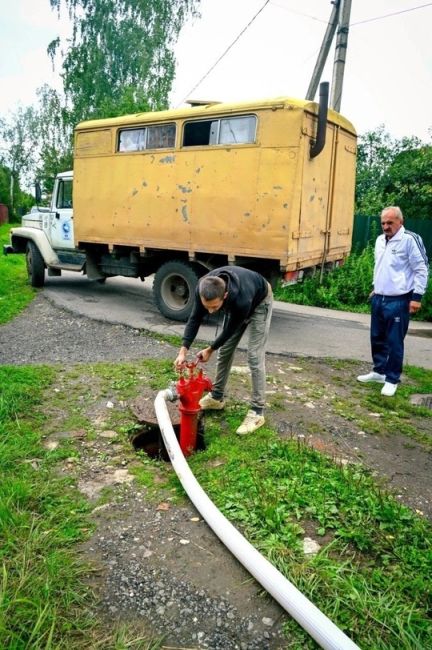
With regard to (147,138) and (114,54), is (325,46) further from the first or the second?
(114,54)

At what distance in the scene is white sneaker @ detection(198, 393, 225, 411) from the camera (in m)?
3.86

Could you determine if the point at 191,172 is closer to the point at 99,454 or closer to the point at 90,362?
the point at 90,362

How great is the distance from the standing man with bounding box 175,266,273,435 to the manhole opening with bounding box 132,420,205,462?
31cm

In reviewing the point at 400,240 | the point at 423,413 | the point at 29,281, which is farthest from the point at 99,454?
the point at 29,281

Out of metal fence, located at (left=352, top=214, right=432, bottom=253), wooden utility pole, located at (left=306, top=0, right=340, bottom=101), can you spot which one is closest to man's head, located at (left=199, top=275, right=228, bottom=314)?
wooden utility pole, located at (left=306, top=0, right=340, bottom=101)

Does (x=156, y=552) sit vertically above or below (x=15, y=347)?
below

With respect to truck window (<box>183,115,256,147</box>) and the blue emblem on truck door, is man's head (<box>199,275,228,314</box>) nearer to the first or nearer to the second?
truck window (<box>183,115,256,147</box>)

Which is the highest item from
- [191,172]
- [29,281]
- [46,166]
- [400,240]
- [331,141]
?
[46,166]

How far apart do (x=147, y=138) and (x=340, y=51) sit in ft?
17.0

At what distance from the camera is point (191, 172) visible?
637cm

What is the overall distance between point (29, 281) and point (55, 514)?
8173 mm

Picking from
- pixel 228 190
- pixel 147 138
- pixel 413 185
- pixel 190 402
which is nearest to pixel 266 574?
pixel 190 402

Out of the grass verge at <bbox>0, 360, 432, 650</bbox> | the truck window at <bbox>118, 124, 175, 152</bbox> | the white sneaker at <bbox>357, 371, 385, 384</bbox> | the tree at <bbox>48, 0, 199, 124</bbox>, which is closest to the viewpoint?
the grass verge at <bbox>0, 360, 432, 650</bbox>

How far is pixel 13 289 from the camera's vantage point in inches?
359
